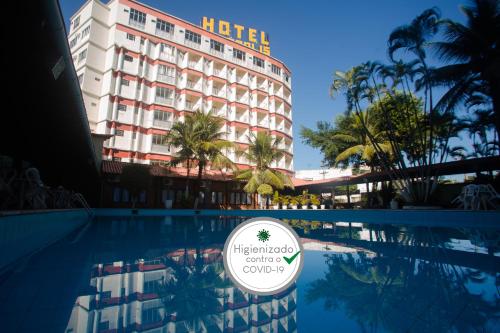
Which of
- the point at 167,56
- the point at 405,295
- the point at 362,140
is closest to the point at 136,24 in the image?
the point at 167,56

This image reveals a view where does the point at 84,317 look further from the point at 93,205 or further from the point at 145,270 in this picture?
the point at 93,205

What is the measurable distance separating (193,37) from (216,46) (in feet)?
10.6

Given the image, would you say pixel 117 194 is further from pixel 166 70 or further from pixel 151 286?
pixel 151 286

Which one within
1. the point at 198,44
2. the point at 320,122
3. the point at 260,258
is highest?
the point at 198,44

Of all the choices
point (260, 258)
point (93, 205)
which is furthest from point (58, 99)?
point (93, 205)

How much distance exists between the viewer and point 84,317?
1869 millimetres

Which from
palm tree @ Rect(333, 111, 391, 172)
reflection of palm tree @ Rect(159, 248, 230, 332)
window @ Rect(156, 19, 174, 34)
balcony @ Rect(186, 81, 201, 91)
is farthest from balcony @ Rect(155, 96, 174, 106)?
reflection of palm tree @ Rect(159, 248, 230, 332)

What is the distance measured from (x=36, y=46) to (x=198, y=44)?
31.5 metres

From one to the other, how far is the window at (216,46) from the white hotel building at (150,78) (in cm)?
15

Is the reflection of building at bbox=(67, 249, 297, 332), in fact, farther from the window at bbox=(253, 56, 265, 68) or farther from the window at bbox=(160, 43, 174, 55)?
the window at bbox=(253, 56, 265, 68)

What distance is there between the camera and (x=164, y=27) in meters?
29.6

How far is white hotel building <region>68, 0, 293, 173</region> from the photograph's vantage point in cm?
2541

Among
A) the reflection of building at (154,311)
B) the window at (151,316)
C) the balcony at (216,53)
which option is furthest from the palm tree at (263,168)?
the window at (151,316)

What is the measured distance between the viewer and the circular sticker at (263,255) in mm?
1756
